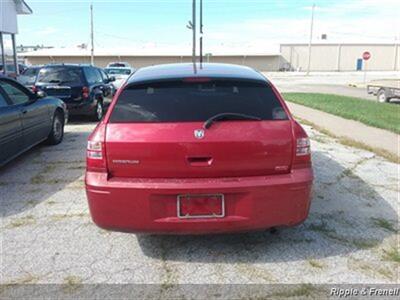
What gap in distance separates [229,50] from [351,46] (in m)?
20.0

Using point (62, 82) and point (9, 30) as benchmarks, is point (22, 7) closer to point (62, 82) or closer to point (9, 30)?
point (9, 30)

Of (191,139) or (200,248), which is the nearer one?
(191,139)

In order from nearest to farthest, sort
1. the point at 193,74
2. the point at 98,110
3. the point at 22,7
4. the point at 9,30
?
the point at 193,74 < the point at 98,110 < the point at 9,30 < the point at 22,7

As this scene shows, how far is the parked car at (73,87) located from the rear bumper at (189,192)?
7792mm

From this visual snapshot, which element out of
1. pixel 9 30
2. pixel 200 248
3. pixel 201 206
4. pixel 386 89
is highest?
pixel 9 30

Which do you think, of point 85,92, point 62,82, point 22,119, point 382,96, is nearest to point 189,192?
point 22,119

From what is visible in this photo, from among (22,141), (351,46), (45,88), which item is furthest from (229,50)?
(22,141)

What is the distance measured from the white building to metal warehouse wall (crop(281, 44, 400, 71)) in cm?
5477

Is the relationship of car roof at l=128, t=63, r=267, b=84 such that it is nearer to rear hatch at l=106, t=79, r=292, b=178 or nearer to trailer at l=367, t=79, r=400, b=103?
rear hatch at l=106, t=79, r=292, b=178

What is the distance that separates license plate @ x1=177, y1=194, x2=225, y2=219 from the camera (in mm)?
3285

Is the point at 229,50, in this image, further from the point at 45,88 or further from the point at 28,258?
the point at 28,258

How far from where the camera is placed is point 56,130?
8.21 metres

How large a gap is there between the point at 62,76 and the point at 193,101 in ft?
27.4

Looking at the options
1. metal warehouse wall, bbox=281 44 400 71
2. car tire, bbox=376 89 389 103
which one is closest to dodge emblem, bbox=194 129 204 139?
car tire, bbox=376 89 389 103
